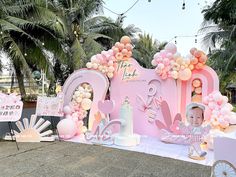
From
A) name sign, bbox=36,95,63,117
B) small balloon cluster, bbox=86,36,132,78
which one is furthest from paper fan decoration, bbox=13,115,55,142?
small balloon cluster, bbox=86,36,132,78

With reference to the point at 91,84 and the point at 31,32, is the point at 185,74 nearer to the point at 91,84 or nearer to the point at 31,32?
the point at 91,84

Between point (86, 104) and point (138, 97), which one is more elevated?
point (138, 97)

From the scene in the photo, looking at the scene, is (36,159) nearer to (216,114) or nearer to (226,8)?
(216,114)

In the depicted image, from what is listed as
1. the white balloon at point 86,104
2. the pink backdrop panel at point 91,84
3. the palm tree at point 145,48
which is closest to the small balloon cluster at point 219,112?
the pink backdrop panel at point 91,84

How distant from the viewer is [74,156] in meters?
4.68

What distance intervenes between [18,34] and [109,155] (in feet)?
21.8

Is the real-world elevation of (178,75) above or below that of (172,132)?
above

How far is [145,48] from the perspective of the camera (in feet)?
65.0

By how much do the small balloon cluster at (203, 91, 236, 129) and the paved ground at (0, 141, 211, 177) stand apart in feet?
4.44

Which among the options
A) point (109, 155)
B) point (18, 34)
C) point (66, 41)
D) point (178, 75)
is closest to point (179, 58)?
point (178, 75)

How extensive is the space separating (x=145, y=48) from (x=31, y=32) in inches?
456

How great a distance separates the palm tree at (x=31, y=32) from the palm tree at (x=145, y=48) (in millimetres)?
8723

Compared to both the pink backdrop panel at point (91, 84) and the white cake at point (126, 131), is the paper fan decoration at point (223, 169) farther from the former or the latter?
the pink backdrop panel at point (91, 84)

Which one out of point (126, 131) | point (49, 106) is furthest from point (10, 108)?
point (126, 131)
